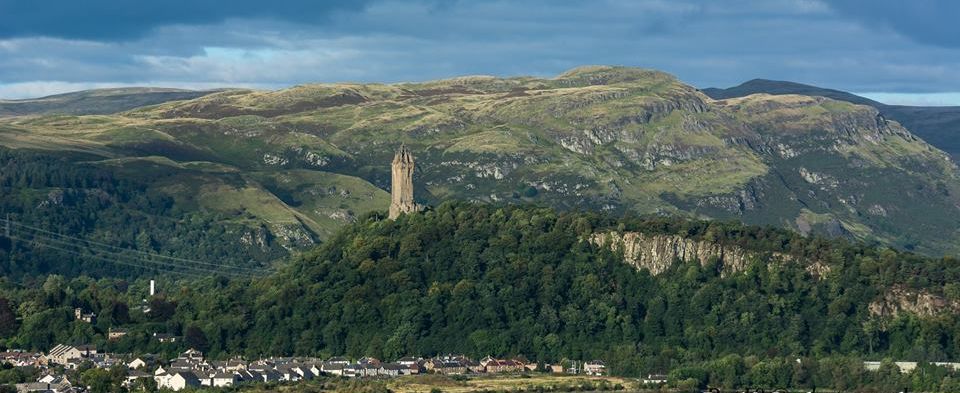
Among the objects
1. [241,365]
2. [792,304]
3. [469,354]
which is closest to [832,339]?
[792,304]

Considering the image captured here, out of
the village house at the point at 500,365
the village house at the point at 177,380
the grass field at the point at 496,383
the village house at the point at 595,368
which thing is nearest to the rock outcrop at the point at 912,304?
the village house at the point at 595,368

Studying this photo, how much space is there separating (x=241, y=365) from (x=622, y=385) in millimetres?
33320

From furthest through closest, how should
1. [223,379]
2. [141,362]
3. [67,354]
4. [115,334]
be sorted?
[115,334]
[67,354]
[141,362]
[223,379]

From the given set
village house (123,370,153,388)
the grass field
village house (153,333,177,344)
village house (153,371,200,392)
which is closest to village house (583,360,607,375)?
the grass field

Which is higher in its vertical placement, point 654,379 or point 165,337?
point 654,379

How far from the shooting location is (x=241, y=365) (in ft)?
589

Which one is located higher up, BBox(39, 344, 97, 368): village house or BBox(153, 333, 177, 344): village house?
BBox(153, 333, 177, 344): village house

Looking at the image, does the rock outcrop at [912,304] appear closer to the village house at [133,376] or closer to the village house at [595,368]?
the village house at [595,368]

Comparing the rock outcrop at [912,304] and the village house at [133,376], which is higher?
the rock outcrop at [912,304]

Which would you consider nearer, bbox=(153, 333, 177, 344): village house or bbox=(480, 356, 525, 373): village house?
bbox=(480, 356, 525, 373): village house

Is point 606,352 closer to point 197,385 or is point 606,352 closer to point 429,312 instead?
point 429,312

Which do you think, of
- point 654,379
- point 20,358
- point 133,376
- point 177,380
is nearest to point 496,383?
point 654,379

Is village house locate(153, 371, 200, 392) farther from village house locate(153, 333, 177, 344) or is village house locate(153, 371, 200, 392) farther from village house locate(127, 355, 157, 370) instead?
village house locate(153, 333, 177, 344)

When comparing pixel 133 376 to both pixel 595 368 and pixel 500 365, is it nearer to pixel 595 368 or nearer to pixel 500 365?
A: pixel 500 365
